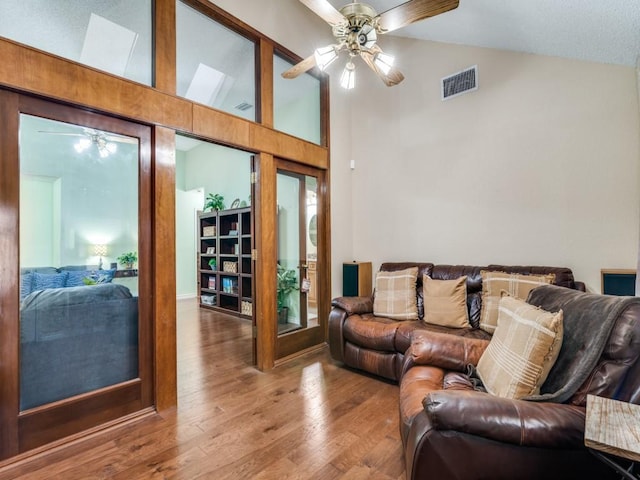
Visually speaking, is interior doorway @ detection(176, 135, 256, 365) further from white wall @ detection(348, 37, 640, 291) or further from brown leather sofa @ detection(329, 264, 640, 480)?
brown leather sofa @ detection(329, 264, 640, 480)

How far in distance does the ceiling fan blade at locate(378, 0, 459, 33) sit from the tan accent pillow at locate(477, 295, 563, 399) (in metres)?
1.85

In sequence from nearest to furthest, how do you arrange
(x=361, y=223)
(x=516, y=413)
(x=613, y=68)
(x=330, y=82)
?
(x=516, y=413) < (x=613, y=68) < (x=330, y=82) < (x=361, y=223)

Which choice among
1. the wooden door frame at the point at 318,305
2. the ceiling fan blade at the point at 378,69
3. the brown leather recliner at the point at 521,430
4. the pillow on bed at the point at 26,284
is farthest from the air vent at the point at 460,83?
the pillow on bed at the point at 26,284

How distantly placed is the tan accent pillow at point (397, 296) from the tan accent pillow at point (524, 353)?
1.42 m

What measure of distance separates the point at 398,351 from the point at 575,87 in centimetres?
278

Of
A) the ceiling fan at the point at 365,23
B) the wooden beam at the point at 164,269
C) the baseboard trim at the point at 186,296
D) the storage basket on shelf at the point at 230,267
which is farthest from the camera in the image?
the baseboard trim at the point at 186,296

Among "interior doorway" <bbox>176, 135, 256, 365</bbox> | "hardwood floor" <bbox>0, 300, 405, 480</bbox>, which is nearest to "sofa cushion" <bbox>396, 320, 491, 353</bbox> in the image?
"hardwood floor" <bbox>0, 300, 405, 480</bbox>

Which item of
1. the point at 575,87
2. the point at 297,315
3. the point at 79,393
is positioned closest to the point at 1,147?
the point at 79,393

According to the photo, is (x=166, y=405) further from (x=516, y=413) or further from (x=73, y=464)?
(x=516, y=413)

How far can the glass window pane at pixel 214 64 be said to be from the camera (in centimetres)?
276

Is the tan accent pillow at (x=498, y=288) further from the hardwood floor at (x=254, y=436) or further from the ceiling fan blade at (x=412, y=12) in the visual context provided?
the ceiling fan blade at (x=412, y=12)

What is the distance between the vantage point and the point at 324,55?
2361 mm

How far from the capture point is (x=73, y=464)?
→ 1770 millimetres

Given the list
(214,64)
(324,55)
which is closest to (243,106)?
(214,64)
